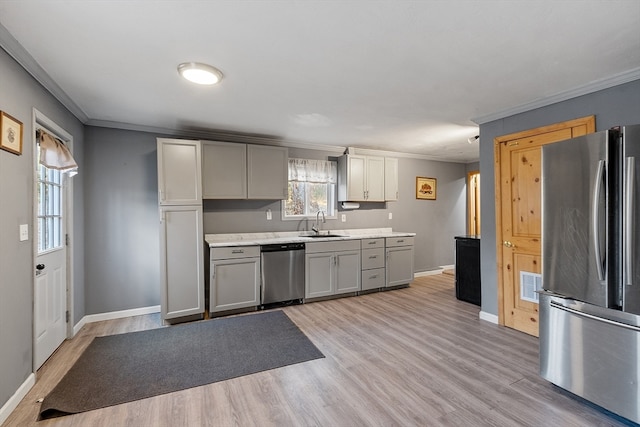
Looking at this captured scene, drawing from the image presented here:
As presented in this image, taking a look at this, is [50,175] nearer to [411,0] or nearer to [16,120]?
[16,120]

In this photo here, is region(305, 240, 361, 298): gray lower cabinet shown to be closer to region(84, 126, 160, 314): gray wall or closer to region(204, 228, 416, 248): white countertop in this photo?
region(204, 228, 416, 248): white countertop

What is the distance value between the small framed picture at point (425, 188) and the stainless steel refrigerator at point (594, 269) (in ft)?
12.2

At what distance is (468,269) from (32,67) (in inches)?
196

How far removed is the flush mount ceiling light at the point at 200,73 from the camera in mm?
2242

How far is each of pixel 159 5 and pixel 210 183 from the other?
2.42 m

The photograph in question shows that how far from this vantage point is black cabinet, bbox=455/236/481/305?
4.11 meters

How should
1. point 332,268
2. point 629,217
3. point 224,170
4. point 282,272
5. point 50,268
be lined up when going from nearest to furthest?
point 629,217 < point 50,268 < point 224,170 < point 282,272 < point 332,268

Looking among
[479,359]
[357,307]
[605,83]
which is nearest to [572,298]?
Answer: [479,359]

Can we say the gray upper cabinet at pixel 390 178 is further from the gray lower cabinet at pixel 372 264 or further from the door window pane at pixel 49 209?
the door window pane at pixel 49 209

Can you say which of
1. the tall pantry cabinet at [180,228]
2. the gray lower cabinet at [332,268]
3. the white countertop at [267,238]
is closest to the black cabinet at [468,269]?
the white countertop at [267,238]

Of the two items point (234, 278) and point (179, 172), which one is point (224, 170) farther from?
point (234, 278)

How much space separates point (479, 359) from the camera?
259 cm

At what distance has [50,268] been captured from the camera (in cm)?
267

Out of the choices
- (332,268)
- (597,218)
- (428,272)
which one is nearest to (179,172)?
(332,268)
